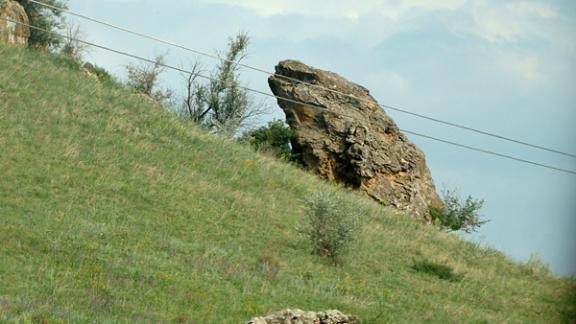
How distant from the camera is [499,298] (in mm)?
27812

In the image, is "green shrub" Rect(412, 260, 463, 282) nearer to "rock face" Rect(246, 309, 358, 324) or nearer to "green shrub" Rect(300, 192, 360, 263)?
"green shrub" Rect(300, 192, 360, 263)

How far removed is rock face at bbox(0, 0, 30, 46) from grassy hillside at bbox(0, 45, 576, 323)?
2533 mm

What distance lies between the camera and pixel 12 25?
43.4 meters

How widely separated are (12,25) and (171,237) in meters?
21.7

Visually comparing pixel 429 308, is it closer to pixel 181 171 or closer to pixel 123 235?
pixel 123 235

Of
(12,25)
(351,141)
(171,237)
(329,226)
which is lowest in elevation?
(171,237)

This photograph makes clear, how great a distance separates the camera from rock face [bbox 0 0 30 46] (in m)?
42.2

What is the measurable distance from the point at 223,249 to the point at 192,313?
21.8 feet

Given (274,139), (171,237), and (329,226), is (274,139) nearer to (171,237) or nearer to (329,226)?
(329,226)

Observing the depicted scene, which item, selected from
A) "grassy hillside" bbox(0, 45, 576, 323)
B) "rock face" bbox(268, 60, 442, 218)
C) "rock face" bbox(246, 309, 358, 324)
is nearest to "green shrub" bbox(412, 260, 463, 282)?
"grassy hillside" bbox(0, 45, 576, 323)

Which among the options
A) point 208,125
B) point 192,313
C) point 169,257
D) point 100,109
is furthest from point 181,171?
point 208,125

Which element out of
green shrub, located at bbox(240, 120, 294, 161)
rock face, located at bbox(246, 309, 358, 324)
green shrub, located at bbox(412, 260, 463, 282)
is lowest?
rock face, located at bbox(246, 309, 358, 324)

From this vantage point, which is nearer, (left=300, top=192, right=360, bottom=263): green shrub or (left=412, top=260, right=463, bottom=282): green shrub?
(left=300, top=192, right=360, bottom=263): green shrub

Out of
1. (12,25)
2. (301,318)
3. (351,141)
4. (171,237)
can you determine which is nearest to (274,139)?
(351,141)
